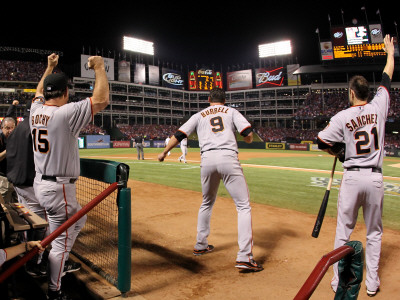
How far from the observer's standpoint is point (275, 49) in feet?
231

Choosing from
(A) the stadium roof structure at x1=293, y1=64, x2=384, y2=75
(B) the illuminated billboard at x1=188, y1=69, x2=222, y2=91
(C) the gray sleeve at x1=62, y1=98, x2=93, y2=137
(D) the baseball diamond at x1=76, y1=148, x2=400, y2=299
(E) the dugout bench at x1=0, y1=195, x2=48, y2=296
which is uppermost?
(B) the illuminated billboard at x1=188, y1=69, x2=222, y2=91

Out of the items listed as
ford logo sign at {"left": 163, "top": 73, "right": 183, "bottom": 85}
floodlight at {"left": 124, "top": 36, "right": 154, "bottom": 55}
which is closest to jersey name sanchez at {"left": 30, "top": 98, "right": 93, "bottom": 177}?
floodlight at {"left": 124, "top": 36, "right": 154, "bottom": 55}

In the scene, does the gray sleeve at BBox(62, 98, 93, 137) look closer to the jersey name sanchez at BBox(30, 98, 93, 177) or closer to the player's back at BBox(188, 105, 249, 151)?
the jersey name sanchez at BBox(30, 98, 93, 177)

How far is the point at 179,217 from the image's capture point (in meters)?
6.28

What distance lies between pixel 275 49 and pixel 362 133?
2855 inches

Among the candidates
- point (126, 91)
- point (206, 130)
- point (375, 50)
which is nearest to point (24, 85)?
point (126, 91)

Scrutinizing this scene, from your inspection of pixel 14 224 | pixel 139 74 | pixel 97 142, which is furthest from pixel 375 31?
pixel 14 224

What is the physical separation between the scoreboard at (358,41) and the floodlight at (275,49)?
20.0 meters

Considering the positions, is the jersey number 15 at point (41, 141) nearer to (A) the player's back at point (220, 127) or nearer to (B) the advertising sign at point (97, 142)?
(A) the player's back at point (220, 127)

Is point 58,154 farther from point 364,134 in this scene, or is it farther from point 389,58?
point 389,58

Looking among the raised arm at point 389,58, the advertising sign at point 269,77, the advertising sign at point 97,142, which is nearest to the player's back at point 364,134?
the raised arm at point 389,58

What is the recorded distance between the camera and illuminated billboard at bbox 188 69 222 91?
3063 inches

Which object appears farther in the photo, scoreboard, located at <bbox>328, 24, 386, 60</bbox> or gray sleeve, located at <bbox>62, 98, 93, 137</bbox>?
scoreboard, located at <bbox>328, 24, 386, 60</bbox>

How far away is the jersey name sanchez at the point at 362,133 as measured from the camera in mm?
3188
